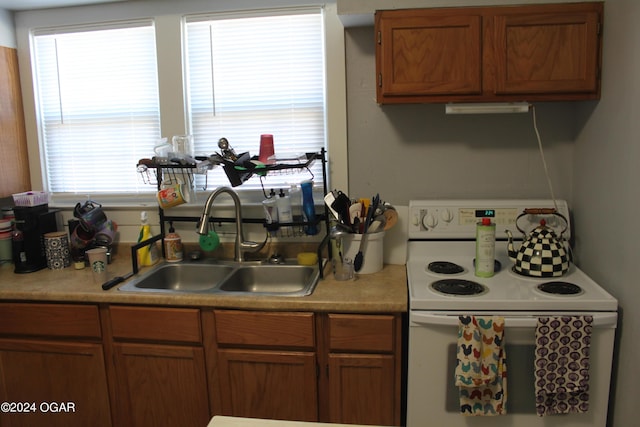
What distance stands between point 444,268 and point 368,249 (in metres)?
0.33

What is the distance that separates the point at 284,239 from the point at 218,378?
0.75m

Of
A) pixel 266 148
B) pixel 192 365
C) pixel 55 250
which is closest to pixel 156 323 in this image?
pixel 192 365

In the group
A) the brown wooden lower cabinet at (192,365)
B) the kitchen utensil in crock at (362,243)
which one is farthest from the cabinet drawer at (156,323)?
the kitchen utensil in crock at (362,243)

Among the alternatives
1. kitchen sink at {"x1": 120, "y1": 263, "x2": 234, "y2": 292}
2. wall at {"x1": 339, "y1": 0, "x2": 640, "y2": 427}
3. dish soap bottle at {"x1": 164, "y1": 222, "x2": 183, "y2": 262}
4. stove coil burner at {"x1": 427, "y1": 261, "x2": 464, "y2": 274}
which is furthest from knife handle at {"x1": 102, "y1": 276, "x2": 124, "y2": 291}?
stove coil burner at {"x1": 427, "y1": 261, "x2": 464, "y2": 274}

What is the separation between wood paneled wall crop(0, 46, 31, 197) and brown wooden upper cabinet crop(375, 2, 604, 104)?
1894 millimetres

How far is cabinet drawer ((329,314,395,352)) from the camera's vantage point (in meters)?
1.80

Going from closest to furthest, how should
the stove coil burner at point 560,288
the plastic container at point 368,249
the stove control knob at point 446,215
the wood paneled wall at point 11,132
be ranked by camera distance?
the stove coil burner at point 560,288
the plastic container at point 368,249
the stove control knob at point 446,215
the wood paneled wall at point 11,132

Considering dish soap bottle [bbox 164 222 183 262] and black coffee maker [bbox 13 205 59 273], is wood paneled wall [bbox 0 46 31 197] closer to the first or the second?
black coffee maker [bbox 13 205 59 273]

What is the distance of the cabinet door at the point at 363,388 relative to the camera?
1.83 meters

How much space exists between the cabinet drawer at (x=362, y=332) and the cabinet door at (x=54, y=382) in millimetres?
994

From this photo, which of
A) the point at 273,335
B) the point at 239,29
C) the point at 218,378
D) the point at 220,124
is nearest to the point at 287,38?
the point at 239,29

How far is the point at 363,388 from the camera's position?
6.07 feet

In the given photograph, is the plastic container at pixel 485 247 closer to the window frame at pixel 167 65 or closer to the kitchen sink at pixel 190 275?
the window frame at pixel 167 65

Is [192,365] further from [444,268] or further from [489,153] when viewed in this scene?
[489,153]
